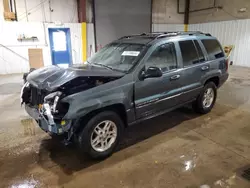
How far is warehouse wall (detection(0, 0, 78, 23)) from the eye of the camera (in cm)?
1018

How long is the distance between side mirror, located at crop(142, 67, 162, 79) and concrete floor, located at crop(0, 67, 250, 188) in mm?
1105

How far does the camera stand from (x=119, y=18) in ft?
41.1

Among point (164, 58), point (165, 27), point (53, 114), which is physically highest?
point (165, 27)

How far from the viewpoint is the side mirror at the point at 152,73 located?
2.96 metres

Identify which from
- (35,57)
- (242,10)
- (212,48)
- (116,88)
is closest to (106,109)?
(116,88)

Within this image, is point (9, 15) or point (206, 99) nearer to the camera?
point (206, 99)

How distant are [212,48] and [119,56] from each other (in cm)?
218

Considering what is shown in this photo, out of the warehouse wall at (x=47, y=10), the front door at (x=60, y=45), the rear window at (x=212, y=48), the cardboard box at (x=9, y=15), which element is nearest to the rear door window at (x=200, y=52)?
the rear window at (x=212, y=48)

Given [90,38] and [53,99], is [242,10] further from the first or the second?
[53,99]

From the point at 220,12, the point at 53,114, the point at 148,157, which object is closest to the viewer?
the point at 53,114

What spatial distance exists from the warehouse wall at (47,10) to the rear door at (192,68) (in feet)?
30.1

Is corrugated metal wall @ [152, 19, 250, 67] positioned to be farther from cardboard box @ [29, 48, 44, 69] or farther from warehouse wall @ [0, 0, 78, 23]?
cardboard box @ [29, 48, 44, 69]

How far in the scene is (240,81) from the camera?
26.0ft

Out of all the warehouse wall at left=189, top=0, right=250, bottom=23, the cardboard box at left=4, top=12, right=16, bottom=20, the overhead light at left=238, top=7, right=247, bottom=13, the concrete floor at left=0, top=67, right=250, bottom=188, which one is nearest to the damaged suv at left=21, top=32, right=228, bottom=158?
the concrete floor at left=0, top=67, right=250, bottom=188
